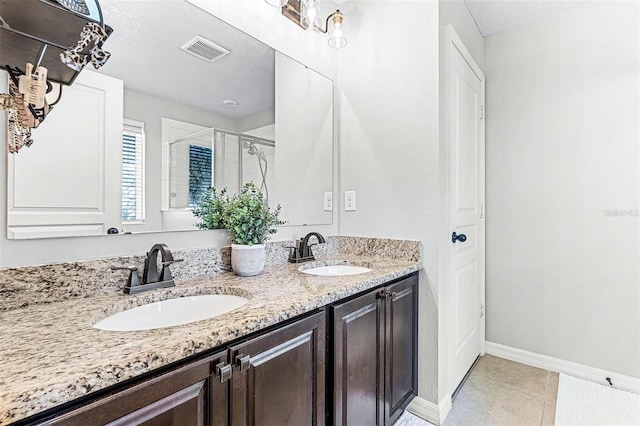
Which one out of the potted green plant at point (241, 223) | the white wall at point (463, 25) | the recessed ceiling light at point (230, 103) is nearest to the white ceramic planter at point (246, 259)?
the potted green plant at point (241, 223)

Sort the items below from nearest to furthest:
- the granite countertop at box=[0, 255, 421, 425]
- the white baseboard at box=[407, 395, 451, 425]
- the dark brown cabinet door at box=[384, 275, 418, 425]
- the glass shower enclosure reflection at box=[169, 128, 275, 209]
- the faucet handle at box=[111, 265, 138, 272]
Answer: the granite countertop at box=[0, 255, 421, 425]
the faucet handle at box=[111, 265, 138, 272]
the glass shower enclosure reflection at box=[169, 128, 275, 209]
the dark brown cabinet door at box=[384, 275, 418, 425]
the white baseboard at box=[407, 395, 451, 425]

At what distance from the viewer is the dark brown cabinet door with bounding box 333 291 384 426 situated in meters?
1.15

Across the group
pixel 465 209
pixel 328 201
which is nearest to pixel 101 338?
pixel 328 201

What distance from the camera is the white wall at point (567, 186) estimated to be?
1961 mm

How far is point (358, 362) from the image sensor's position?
1.25 metres

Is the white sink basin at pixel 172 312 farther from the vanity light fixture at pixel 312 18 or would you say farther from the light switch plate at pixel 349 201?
the vanity light fixture at pixel 312 18

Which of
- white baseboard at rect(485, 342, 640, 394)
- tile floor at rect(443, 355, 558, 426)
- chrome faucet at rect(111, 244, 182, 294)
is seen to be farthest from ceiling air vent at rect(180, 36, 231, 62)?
white baseboard at rect(485, 342, 640, 394)

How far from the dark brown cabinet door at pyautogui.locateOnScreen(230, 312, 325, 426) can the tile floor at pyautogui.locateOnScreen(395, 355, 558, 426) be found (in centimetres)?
88

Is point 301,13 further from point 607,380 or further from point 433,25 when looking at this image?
point 607,380

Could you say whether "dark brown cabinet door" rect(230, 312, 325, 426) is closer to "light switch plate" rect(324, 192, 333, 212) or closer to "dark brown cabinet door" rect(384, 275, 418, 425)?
"dark brown cabinet door" rect(384, 275, 418, 425)

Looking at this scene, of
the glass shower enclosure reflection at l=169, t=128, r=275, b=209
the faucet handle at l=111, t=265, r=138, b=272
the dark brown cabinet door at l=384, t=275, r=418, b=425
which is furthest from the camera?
the dark brown cabinet door at l=384, t=275, r=418, b=425

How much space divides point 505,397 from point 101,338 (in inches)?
84.4

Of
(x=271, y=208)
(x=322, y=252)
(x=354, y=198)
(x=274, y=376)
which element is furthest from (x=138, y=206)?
(x=354, y=198)

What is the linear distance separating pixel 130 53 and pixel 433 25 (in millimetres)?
1468
